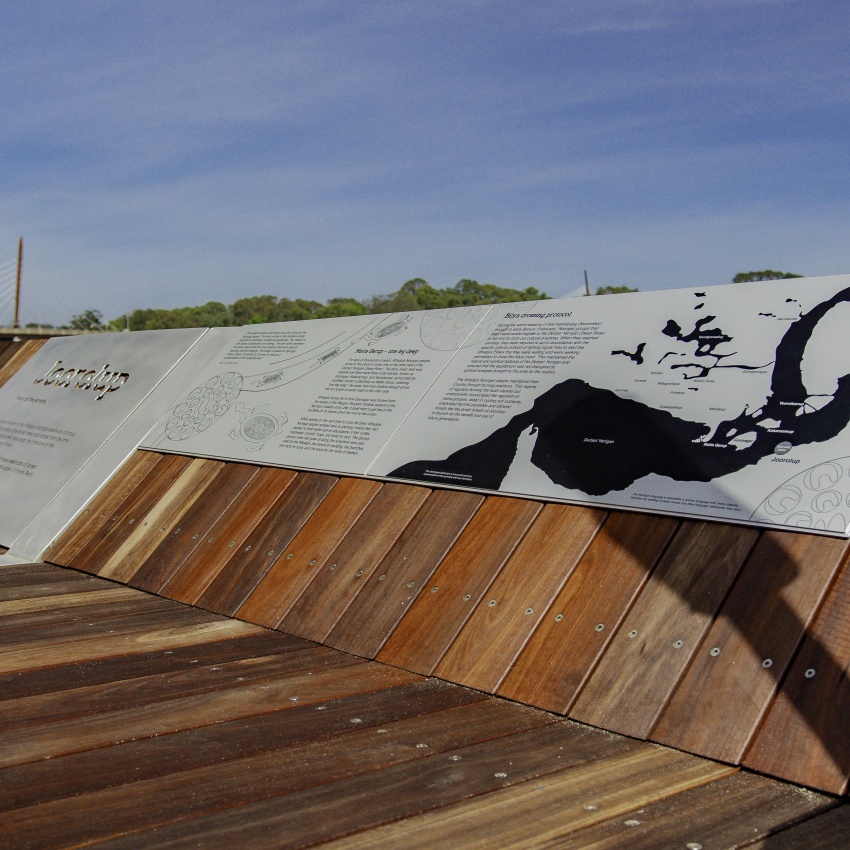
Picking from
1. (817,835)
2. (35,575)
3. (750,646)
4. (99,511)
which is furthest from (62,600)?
(817,835)

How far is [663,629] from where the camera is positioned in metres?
2.69

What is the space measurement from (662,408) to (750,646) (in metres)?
0.92

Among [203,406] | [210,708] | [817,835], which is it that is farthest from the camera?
[203,406]

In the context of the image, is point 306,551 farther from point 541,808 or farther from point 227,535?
point 541,808

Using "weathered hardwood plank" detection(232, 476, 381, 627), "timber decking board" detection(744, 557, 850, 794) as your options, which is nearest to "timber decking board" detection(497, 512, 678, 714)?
"timber decking board" detection(744, 557, 850, 794)

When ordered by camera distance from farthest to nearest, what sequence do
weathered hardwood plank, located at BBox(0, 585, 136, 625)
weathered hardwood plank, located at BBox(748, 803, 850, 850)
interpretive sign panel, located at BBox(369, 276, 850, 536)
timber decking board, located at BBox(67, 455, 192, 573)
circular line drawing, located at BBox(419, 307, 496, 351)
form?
1. timber decking board, located at BBox(67, 455, 192, 573)
2. circular line drawing, located at BBox(419, 307, 496, 351)
3. weathered hardwood plank, located at BBox(0, 585, 136, 625)
4. interpretive sign panel, located at BBox(369, 276, 850, 536)
5. weathered hardwood plank, located at BBox(748, 803, 850, 850)

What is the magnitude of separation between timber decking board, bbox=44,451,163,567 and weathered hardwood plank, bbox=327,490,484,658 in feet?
5.48

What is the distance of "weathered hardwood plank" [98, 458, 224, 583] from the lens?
4.21 metres

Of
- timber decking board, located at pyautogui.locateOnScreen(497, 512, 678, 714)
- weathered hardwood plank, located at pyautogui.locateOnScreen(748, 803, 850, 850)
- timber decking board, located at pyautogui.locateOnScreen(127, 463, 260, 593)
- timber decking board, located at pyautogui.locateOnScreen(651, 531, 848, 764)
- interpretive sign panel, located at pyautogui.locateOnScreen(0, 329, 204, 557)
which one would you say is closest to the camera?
weathered hardwood plank, located at pyautogui.locateOnScreen(748, 803, 850, 850)

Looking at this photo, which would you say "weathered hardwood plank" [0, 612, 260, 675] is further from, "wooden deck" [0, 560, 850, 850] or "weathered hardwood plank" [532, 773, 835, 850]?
"weathered hardwood plank" [532, 773, 835, 850]

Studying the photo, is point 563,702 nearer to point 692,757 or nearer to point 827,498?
point 692,757

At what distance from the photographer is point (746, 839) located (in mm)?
1948

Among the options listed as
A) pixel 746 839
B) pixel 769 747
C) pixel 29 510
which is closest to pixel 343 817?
pixel 746 839

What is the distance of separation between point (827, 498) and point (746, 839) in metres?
1.03
